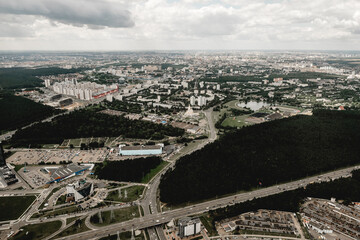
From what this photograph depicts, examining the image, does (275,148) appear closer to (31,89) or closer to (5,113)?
(5,113)

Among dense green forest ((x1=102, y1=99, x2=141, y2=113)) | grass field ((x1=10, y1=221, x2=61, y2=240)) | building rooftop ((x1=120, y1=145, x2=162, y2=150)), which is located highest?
dense green forest ((x1=102, y1=99, x2=141, y2=113))

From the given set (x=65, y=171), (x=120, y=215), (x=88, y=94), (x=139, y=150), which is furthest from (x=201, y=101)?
(x=120, y=215)

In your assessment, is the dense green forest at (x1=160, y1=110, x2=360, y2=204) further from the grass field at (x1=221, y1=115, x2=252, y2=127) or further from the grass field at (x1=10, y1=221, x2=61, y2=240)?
the grass field at (x1=10, y1=221, x2=61, y2=240)

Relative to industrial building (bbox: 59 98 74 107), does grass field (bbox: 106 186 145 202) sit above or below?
below

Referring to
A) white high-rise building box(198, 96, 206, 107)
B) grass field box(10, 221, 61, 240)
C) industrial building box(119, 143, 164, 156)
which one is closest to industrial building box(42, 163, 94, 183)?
industrial building box(119, 143, 164, 156)

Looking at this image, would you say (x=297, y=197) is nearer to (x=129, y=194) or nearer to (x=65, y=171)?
(x=129, y=194)

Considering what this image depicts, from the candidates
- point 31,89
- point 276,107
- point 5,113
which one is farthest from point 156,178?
point 31,89

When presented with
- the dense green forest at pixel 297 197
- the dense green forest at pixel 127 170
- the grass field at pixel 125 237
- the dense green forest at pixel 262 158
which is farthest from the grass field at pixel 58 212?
the dense green forest at pixel 297 197
